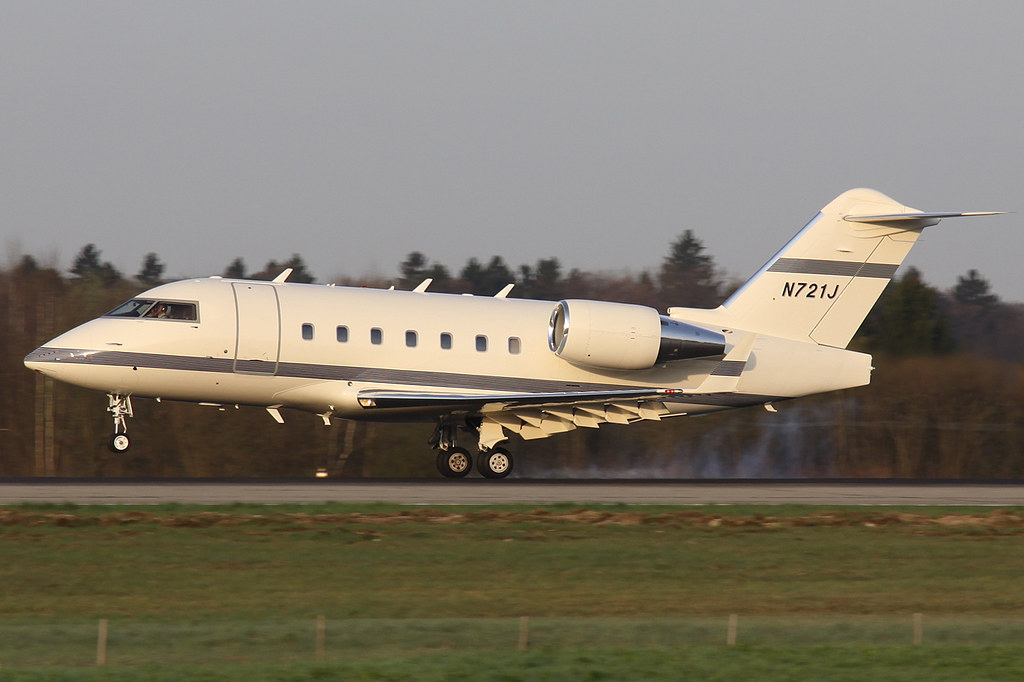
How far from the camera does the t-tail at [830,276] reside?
27875mm

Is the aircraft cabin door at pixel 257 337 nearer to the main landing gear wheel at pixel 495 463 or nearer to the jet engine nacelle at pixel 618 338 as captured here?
the main landing gear wheel at pixel 495 463

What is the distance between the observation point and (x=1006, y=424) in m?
34.8

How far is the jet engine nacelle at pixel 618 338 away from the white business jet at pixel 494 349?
35 mm

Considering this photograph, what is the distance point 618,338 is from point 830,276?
18.9 ft

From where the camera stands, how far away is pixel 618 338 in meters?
25.9
